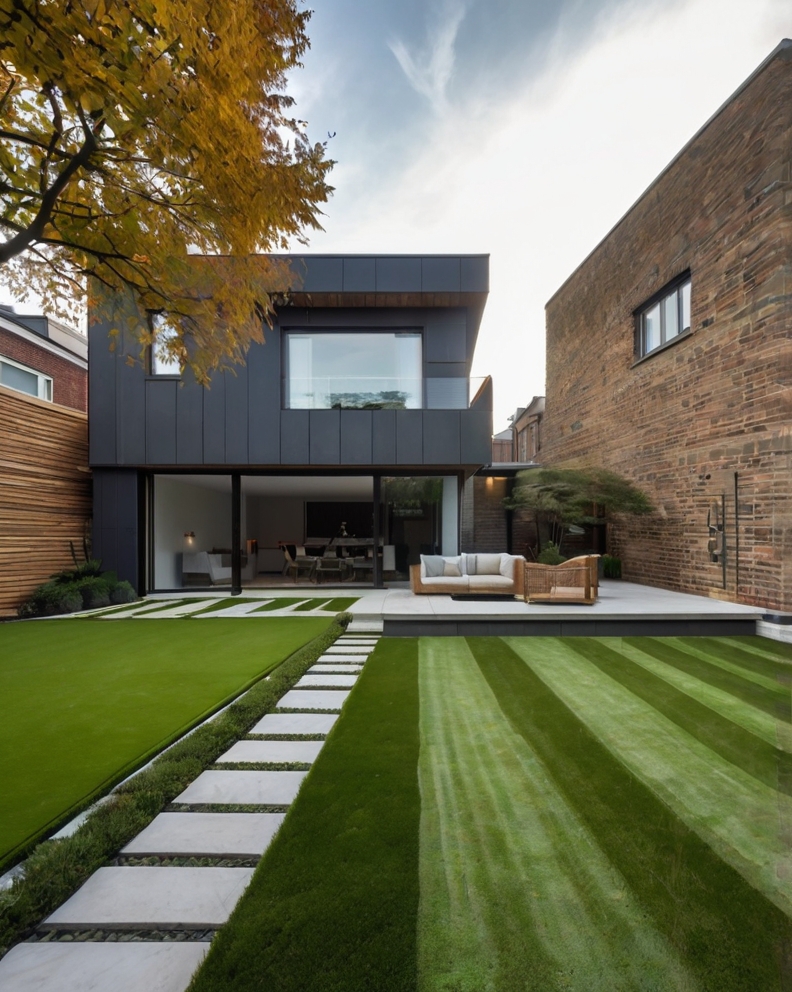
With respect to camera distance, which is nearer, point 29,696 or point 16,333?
point 29,696

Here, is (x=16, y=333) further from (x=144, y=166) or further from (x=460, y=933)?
(x=460, y=933)

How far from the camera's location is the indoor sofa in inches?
296

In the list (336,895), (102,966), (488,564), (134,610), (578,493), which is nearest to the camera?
(102,966)

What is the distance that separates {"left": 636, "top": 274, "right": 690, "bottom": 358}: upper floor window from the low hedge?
346 inches

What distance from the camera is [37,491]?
838 centimetres

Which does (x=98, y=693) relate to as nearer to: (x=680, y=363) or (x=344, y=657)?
(x=344, y=657)

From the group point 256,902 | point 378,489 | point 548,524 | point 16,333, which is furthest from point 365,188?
point 16,333

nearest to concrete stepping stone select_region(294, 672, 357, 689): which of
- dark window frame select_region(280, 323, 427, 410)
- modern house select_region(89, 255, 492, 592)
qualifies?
modern house select_region(89, 255, 492, 592)

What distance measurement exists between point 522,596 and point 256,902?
6267 millimetres

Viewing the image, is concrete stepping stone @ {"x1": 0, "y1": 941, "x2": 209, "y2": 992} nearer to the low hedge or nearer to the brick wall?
the low hedge

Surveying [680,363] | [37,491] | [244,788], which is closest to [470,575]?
[680,363]

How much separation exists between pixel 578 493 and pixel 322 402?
533 centimetres

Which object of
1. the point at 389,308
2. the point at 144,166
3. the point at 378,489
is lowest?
the point at 378,489

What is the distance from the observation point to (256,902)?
176 centimetres
